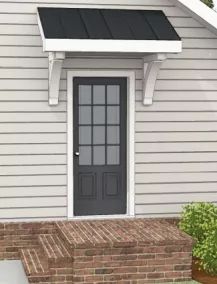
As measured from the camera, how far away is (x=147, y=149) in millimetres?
9383

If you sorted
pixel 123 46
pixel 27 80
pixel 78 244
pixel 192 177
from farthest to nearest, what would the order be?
pixel 192 177, pixel 27 80, pixel 123 46, pixel 78 244

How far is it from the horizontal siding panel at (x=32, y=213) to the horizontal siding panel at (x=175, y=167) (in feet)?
4.56

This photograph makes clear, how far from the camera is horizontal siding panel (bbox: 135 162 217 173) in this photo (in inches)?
370

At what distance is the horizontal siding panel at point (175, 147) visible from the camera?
9.38m

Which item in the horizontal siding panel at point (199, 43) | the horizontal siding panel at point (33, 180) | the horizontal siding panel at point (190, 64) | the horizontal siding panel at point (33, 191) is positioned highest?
the horizontal siding panel at point (199, 43)

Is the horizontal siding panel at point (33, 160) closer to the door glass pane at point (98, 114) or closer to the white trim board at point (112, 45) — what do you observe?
the door glass pane at point (98, 114)

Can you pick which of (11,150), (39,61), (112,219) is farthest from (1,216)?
(39,61)

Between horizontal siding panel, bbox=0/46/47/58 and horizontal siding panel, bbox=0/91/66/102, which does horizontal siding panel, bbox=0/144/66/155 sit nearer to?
horizontal siding panel, bbox=0/91/66/102

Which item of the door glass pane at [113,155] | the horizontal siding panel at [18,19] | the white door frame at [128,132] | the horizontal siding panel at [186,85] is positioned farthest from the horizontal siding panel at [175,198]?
the horizontal siding panel at [18,19]

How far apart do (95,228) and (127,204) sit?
3.06ft

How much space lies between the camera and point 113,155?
9.47m

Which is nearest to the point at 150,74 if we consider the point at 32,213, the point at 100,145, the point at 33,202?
the point at 100,145

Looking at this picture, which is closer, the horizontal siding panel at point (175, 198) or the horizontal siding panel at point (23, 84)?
the horizontal siding panel at point (23, 84)

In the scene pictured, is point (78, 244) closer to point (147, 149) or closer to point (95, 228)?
point (95, 228)
